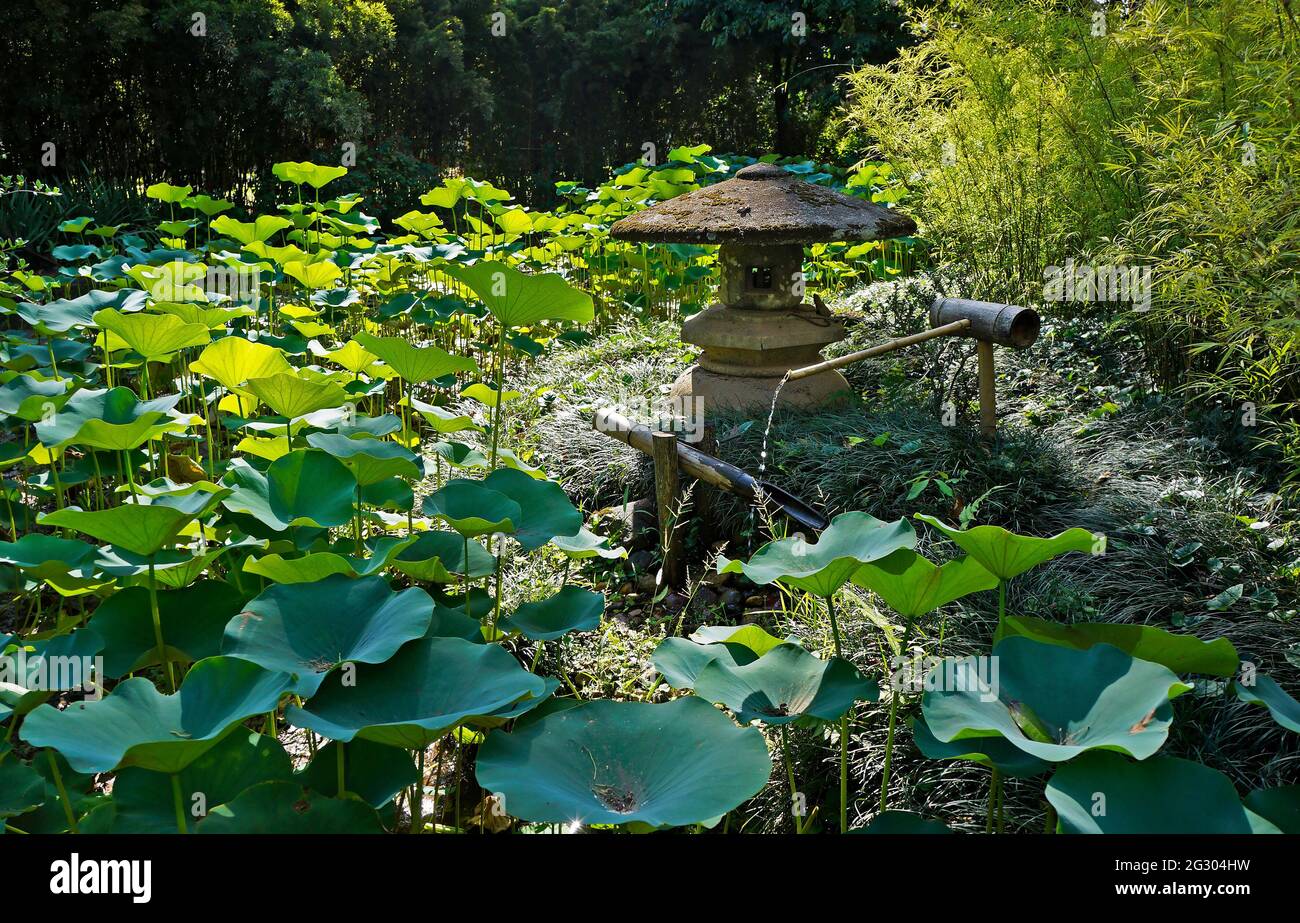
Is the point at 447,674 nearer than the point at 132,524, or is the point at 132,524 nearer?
the point at 447,674

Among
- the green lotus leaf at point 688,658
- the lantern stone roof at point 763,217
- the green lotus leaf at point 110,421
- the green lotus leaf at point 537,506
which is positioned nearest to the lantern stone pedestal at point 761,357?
the lantern stone roof at point 763,217

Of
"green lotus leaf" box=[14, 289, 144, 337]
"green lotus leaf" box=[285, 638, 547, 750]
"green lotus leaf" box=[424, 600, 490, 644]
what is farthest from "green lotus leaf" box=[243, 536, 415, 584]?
"green lotus leaf" box=[14, 289, 144, 337]

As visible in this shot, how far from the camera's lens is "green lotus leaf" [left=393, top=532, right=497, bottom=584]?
6.32 feet

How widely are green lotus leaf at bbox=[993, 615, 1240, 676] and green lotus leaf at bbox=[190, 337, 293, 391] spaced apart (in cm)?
163

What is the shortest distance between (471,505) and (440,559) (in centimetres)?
14

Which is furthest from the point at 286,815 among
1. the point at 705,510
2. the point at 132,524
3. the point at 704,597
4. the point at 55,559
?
the point at 705,510

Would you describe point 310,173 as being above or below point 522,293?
above

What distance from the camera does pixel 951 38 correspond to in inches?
193

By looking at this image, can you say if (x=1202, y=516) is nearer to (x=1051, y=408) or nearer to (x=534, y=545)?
(x=1051, y=408)

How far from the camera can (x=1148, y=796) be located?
1.21m

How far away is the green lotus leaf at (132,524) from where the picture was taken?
1.55 m

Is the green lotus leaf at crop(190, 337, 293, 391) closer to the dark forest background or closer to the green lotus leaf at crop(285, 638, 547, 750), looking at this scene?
the green lotus leaf at crop(285, 638, 547, 750)

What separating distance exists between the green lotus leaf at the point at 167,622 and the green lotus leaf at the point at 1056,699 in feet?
4.13

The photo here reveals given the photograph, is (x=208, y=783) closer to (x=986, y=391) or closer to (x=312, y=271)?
(x=986, y=391)
